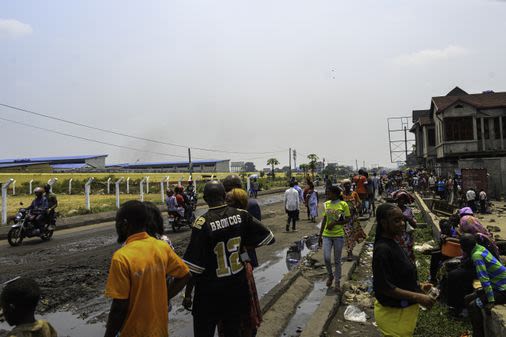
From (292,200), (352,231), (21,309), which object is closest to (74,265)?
(352,231)

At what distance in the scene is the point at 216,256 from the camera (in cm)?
333

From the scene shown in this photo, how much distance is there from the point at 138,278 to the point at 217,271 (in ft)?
2.87

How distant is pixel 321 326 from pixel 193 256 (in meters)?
2.74

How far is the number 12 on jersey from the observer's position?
3330 mm

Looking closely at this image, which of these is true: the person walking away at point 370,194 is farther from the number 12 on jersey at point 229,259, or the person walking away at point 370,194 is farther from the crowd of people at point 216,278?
the number 12 on jersey at point 229,259

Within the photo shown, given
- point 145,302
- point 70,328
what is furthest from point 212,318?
point 70,328

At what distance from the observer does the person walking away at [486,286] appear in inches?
164

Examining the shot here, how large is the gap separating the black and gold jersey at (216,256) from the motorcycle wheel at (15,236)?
11186 mm

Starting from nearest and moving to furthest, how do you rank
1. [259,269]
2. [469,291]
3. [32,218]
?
[469,291] → [259,269] → [32,218]

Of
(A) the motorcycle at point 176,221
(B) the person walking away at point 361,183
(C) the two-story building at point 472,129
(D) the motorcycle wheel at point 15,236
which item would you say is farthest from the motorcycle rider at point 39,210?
(C) the two-story building at point 472,129

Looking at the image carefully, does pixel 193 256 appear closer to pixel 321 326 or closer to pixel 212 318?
pixel 212 318

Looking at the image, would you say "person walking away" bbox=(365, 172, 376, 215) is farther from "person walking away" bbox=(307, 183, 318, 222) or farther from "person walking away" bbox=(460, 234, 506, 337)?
"person walking away" bbox=(460, 234, 506, 337)

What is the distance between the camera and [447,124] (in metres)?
29.8

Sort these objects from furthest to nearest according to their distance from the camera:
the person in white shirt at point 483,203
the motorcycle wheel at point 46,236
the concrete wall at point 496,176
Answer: the concrete wall at point 496,176, the person in white shirt at point 483,203, the motorcycle wheel at point 46,236
